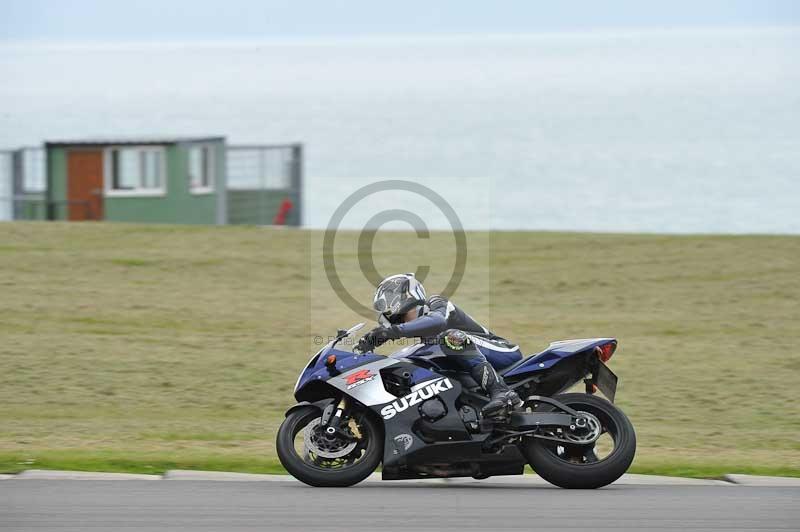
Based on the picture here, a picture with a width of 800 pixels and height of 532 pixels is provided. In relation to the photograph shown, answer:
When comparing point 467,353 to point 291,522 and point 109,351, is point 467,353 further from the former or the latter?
point 109,351

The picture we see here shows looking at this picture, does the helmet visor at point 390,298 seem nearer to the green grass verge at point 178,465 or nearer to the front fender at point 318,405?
the front fender at point 318,405

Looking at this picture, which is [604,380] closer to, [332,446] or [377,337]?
[377,337]

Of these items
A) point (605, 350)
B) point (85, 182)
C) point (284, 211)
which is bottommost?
point (605, 350)

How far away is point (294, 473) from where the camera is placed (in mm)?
9336

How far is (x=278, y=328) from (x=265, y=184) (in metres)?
19.8

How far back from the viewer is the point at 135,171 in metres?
34.1

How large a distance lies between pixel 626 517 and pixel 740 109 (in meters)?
189

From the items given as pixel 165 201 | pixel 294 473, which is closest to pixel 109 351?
pixel 294 473

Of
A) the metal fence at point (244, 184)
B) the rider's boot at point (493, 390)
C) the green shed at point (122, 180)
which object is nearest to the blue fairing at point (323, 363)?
the rider's boot at point (493, 390)

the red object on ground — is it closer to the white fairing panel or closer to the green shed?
the green shed

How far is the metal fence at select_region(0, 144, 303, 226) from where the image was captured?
3497 centimetres

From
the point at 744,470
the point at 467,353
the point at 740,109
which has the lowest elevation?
the point at 744,470

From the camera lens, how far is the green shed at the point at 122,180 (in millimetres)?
33688

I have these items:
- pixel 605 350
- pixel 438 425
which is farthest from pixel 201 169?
pixel 605 350
